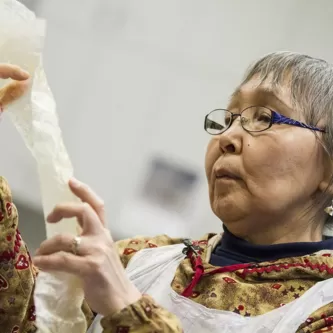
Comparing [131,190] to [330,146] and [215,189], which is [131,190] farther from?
[330,146]

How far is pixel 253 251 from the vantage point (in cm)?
93

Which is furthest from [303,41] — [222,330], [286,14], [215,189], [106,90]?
[222,330]

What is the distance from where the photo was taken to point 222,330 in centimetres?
81

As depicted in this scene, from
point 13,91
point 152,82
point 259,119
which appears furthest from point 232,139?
point 152,82

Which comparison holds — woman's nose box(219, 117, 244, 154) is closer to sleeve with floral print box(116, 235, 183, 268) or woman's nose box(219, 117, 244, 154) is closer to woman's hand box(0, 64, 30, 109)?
sleeve with floral print box(116, 235, 183, 268)

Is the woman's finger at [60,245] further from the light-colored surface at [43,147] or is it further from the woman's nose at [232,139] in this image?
the woman's nose at [232,139]

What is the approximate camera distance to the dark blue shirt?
910mm

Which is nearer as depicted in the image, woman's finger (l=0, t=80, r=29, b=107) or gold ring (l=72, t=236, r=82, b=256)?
gold ring (l=72, t=236, r=82, b=256)

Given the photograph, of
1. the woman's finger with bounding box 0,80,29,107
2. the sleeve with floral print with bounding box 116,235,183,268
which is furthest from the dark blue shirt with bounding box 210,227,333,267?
the woman's finger with bounding box 0,80,29,107

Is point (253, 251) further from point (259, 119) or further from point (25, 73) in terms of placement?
point (25, 73)

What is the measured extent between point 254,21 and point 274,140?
79cm

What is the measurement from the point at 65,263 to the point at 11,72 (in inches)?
10.3

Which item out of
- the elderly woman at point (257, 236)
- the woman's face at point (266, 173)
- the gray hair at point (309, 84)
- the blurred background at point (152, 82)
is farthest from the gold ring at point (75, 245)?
the blurred background at point (152, 82)

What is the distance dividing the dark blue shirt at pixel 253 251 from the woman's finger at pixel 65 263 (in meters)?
0.37
